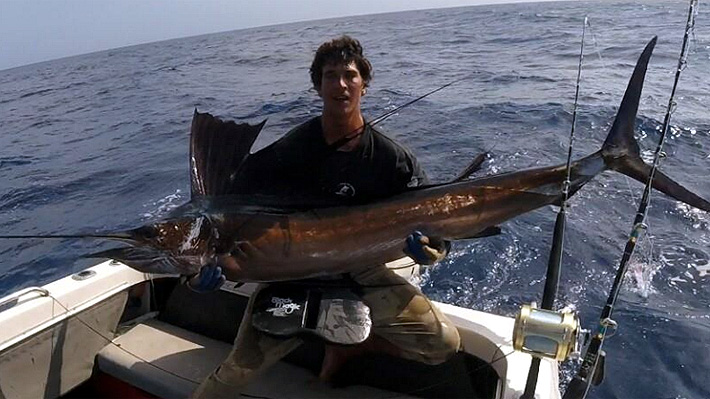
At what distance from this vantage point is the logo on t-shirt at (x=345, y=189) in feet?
8.26

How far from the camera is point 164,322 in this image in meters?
3.21

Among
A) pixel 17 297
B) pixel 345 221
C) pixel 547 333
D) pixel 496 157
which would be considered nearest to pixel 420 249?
pixel 345 221

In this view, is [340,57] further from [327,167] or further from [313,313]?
[313,313]

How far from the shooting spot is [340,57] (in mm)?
2615

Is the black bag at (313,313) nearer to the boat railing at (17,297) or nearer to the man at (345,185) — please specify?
the man at (345,185)

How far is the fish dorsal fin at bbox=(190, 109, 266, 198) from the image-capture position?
95.4 inches

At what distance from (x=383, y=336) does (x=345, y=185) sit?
697mm

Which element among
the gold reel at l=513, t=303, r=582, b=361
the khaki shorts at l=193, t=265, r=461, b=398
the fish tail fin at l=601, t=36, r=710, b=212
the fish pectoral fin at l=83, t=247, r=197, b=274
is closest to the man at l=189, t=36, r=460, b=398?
the khaki shorts at l=193, t=265, r=461, b=398

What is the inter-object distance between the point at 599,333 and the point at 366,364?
1217 millimetres

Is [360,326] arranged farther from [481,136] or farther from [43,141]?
[43,141]

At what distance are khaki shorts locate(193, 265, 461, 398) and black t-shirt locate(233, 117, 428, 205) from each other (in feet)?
1.29

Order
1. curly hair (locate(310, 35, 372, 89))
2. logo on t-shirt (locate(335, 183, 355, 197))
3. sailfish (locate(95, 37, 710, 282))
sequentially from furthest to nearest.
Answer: curly hair (locate(310, 35, 372, 89))
logo on t-shirt (locate(335, 183, 355, 197))
sailfish (locate(95, 37, 710, 282))

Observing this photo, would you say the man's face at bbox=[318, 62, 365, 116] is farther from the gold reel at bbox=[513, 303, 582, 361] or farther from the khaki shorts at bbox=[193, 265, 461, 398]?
the gold reel at bbox=[513, 303, 582, 361]

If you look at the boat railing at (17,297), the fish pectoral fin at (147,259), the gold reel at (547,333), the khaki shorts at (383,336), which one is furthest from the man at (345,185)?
the boat railing at (17,297)
